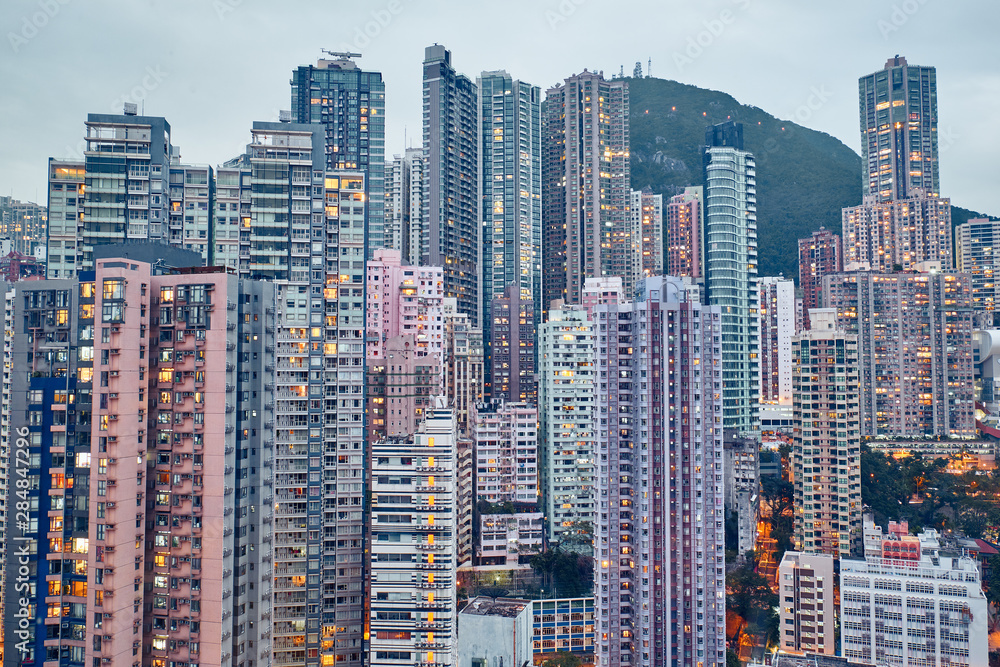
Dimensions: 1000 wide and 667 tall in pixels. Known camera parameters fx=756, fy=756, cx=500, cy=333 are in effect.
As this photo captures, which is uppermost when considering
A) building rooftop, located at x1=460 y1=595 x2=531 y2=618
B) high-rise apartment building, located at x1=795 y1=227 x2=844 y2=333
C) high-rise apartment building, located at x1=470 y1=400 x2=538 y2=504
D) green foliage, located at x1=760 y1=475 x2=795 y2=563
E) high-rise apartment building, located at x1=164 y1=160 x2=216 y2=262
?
high-rise apartment building, located at x1=795 y1=227 x2=844 y2=333

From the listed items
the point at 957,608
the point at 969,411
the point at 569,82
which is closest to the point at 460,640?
the point at 957,608

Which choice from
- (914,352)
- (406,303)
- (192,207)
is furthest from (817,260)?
(192,207)

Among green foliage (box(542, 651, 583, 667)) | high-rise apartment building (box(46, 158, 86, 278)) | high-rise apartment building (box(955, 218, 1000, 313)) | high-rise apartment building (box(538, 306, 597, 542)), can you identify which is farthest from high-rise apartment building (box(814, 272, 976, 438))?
high-rise apartment building (box(46, 158, 86, 278))

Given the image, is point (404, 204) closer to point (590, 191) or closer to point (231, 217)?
point (590, 191)

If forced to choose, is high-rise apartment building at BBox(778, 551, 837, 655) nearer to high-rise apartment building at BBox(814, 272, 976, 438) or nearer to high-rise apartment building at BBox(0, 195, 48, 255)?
high-rise apartment building at BBox(814, 272, 976, 438)

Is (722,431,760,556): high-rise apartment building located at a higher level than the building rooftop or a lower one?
higher

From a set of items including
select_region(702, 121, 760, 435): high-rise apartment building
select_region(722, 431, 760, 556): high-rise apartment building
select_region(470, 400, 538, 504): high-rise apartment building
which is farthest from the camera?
select_region(702, 121, 760, 435): high-rise apartment building
